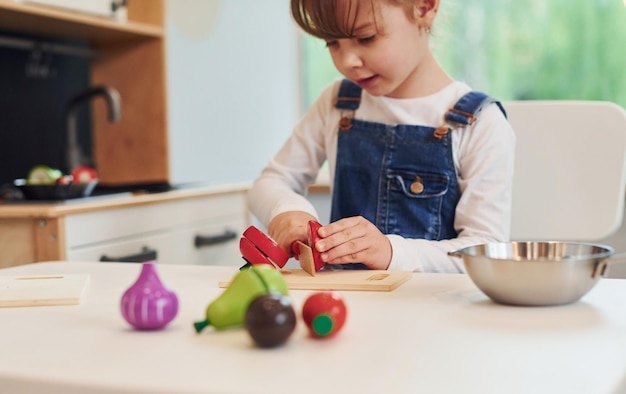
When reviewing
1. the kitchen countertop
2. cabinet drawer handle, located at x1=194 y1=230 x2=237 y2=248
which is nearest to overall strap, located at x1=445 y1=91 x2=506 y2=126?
the kitchen countertop

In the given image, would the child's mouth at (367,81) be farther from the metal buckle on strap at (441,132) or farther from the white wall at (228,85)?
the white wall at (228,85)

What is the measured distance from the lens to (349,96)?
1.49 metres

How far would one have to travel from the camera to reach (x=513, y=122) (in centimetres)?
142

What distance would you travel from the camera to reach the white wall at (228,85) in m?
2.51

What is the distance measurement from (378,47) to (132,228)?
88 cm

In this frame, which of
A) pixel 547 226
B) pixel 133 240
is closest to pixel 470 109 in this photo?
pixel 547 226

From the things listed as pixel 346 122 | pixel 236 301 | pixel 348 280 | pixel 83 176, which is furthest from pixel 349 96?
pixel 236 301

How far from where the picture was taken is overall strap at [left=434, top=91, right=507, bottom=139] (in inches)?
53.2

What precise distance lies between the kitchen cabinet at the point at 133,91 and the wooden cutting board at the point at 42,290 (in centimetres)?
144

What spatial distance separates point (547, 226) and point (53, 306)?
2.81 ft

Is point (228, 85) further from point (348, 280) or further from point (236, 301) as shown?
point (236, 301)

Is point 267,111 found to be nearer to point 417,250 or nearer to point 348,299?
point 417,250

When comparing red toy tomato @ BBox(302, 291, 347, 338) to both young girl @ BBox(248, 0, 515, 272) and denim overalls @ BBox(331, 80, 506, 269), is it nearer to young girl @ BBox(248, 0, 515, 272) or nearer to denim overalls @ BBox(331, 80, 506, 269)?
young girl @ BBox(248, 0, 515, 272)

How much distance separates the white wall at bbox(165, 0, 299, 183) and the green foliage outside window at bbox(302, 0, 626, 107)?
454mm
